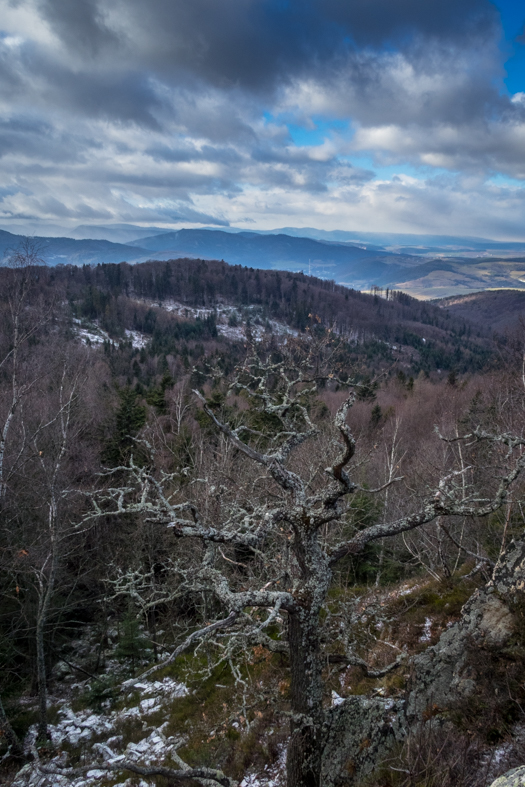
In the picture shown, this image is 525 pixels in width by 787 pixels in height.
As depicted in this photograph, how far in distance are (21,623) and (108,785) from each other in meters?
8.99

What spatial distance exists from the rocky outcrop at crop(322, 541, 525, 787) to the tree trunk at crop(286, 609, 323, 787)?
0.91m

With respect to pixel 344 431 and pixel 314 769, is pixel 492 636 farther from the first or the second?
pixel 344 431

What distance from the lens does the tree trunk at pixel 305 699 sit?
15.8 ft

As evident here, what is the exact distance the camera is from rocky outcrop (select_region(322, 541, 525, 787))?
563 cm

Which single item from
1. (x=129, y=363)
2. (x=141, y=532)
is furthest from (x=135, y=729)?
(x=129, y=363)

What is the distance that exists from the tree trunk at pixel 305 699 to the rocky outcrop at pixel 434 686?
3.00 feet

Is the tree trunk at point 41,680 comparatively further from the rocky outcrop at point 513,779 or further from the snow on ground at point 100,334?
the snow on ground at point 100,334

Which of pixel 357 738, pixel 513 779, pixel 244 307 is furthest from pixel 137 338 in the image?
pixel 513 779

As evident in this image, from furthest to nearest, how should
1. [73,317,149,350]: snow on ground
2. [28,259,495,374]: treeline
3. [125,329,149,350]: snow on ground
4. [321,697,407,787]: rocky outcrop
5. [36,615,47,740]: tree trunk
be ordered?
[28,259,495,374]: treeline
[125,329,149,350]: snow on ground
[73,317,149,350]: snow on ground
[36,615,47,740]: tree trunk
[321,697,407,787]: rocky outcrop

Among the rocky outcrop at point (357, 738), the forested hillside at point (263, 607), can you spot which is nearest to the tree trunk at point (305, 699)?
the forested hillside at point (263, 607)

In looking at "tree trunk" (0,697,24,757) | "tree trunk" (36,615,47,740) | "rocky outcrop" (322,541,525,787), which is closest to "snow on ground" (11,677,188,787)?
"tree trunk" (36,615,47,740)

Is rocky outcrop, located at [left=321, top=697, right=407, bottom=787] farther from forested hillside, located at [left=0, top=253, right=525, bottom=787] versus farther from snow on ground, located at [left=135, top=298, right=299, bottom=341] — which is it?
snow on ground, located at [left=135, top=298, right=299, bottom=341]

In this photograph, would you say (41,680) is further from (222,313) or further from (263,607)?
(222,313)

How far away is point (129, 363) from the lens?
77.9 metres
